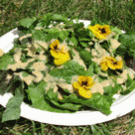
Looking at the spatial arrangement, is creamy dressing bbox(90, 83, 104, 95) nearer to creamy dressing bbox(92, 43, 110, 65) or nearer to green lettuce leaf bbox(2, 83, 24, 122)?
creamy dressing bbox(92, 43, 110, 65)

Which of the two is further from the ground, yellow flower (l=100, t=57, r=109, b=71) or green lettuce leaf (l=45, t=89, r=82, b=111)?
yellow flower (l=100, t=57, r=109, b=71)

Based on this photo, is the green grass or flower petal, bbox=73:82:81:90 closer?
flower petal, bbox=73:82:81:90

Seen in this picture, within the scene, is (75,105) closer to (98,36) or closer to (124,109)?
(124,109)

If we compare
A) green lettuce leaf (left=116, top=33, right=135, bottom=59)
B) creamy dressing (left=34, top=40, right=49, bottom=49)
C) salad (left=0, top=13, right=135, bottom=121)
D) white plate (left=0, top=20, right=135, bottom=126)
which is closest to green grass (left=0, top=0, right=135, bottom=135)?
green lettuce leaf (left=116, top=33, right=135, bottom=59)

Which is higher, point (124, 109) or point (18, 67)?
point (18, 67)

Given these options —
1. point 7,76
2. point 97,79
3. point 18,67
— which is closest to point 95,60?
point 97,79

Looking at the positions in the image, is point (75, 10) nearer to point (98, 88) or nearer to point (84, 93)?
point (98, 88)

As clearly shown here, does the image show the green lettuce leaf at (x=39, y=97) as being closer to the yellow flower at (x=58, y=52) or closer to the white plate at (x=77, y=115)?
the white plate at (x=77, y=115)

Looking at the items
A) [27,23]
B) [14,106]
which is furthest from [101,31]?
[14,106]
